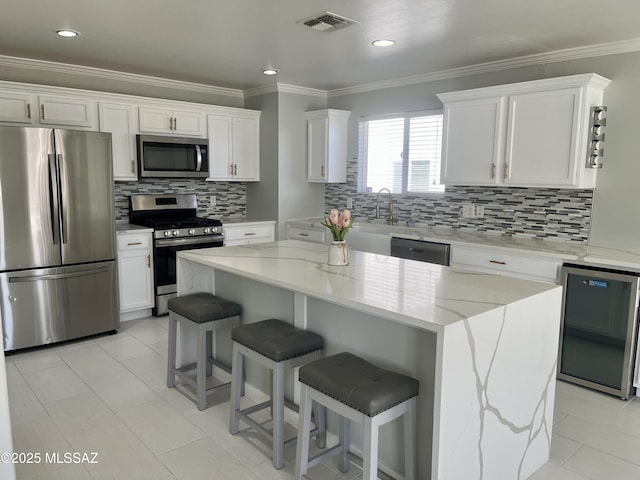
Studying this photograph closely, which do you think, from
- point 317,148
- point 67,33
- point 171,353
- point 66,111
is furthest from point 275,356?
point 317,148

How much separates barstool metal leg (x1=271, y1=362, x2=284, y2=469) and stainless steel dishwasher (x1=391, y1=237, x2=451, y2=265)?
2.19 m

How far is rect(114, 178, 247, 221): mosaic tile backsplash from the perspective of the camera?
4.97m

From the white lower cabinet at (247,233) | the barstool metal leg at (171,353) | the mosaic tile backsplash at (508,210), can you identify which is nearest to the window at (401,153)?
the mosaic tile backsplash at (508,210)

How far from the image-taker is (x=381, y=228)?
4840mm

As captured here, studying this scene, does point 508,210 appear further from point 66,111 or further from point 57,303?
point 66,111

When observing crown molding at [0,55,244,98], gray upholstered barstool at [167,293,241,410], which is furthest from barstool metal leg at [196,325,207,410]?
crown molding at [0,55,244,98]

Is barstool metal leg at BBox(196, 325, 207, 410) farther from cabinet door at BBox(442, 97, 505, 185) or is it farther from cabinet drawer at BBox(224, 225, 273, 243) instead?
cabinet door at BBox(442, 97, 505, 185)

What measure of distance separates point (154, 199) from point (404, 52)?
291 cm

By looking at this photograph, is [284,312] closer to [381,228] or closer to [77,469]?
[77,469]

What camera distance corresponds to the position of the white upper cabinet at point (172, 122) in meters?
4.76

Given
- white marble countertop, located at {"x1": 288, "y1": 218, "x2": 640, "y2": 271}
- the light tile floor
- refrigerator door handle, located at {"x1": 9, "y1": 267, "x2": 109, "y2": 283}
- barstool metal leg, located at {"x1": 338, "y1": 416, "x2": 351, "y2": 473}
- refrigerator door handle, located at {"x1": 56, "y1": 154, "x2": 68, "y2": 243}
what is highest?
refrigerator door handle, located at {"x1": 56, "y1": 154, "x2": 68, "y2": 243}

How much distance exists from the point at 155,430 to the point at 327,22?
267cm

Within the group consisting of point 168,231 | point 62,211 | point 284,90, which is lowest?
point 168,231

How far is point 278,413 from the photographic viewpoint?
2.32 m
